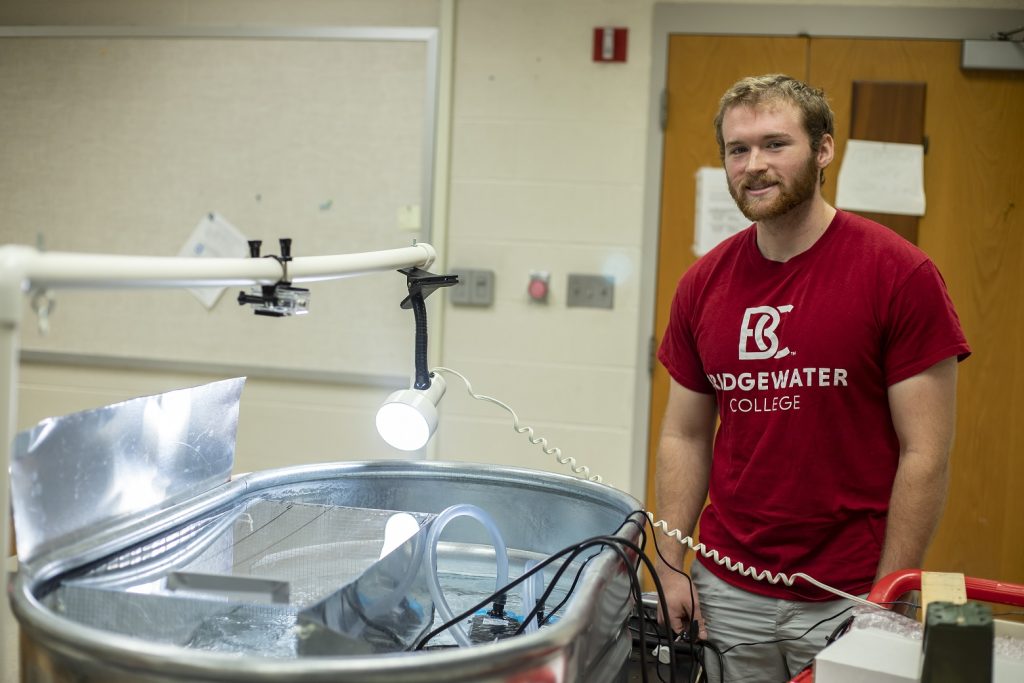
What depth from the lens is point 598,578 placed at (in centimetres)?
109

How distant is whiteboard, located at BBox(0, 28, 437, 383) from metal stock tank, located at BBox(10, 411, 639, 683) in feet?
6.02

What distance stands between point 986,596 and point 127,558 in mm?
1069

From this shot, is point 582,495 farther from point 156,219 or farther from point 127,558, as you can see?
point 156,219

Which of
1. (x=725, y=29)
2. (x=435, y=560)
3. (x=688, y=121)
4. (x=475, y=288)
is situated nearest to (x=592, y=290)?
(x=475, y=288)

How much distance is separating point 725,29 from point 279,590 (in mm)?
2625

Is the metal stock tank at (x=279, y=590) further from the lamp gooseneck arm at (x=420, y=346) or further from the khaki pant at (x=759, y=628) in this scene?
the khaki pant at (x=759, y=628)

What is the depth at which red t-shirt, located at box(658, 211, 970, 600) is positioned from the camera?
1663 mm

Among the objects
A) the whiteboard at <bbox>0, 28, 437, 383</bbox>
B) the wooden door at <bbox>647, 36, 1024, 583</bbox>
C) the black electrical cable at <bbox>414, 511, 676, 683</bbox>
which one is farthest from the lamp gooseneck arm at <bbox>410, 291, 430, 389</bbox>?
the wooden door at <bbox>647, 36, 1024, 583</bbox>

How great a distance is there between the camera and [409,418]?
1.32 meters

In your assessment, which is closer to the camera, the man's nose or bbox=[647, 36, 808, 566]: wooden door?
the man's nose

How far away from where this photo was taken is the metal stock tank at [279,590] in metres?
0.85

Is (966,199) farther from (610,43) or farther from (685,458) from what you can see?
(685,458)

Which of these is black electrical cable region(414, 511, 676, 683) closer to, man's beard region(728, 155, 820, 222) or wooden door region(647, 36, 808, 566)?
man's beard region(728, 155, 820, 222)

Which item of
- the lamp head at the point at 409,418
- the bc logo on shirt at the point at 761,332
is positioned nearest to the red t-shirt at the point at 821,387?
the bc logo on shirt at the point at 761,332
